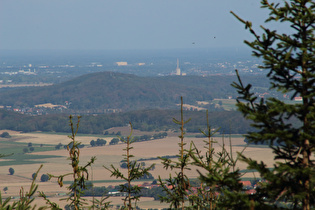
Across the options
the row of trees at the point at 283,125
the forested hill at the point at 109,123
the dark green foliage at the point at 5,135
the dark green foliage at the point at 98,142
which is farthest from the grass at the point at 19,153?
the row of trees at the point at 283,125

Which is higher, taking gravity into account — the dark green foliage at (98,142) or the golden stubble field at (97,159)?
the golden stubble field at (97,159)

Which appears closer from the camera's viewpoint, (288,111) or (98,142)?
(288,111)

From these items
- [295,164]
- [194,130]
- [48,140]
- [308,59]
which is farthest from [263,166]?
[194,130]

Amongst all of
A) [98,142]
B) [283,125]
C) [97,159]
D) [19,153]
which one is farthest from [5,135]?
[283,125]

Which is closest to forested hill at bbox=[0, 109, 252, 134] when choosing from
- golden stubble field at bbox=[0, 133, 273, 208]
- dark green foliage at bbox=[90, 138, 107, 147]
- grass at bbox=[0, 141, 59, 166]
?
golden stubble field at bbox=[0, 133, 273, 208]

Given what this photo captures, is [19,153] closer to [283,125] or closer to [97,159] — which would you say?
[97,159]

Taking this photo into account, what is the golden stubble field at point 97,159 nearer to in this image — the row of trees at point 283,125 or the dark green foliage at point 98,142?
the dark green foliage at point 98,142

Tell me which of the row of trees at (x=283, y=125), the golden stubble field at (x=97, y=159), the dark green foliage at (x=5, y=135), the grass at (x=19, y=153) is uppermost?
the row of trees at (x=283, y=125)
